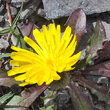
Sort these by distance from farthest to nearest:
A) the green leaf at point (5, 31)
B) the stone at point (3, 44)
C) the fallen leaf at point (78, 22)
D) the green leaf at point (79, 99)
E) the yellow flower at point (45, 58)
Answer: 1. the stone at point (3, 44)
2. the green leaf at point (5, 31)
3. the fallen leaf at point (78, 22)
4. the green leaf at point (79, 99)
5. the yellow flower at point (45, 58)

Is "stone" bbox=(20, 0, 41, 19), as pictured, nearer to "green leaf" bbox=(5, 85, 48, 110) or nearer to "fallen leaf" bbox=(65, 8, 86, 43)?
"fallen leaf" bbox=(65, 8, 86, 43)

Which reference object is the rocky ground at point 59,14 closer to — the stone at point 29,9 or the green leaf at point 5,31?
the stone at point 29,9

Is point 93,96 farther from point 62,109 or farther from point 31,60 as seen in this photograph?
point 31,60

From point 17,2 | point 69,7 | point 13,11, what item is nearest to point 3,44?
point 13,11

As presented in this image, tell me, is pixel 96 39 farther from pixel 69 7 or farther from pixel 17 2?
pixel 17 2

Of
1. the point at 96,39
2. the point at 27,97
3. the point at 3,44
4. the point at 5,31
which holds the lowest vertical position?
the point at 27,97

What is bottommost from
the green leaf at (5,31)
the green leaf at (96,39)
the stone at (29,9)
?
the green leaf at (96,39)

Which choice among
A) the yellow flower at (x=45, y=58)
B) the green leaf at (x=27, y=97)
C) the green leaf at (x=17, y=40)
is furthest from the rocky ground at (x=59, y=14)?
the yellow flower at (x=45, y=58)

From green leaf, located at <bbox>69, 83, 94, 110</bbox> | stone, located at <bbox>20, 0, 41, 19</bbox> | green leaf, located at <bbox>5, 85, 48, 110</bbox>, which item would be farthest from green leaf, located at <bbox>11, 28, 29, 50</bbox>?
green leaf, located at <bbox>69, 83, 94, 110</bbox>

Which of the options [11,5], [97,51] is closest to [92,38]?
[97,51]
